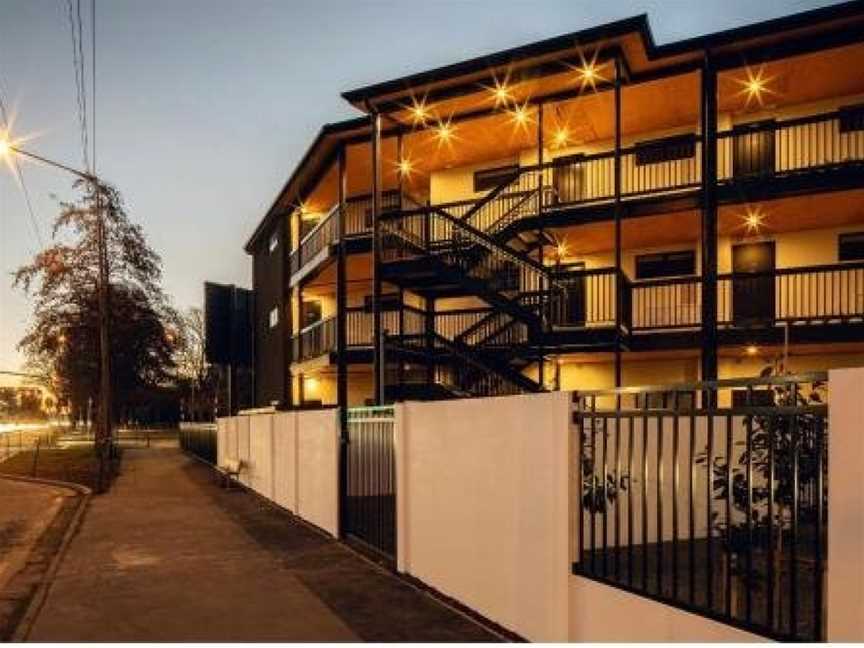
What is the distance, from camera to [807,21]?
1515 cm

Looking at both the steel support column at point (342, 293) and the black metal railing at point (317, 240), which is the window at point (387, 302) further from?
the black metal railing at point (317, 240)

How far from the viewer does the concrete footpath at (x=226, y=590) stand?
22.9 ft

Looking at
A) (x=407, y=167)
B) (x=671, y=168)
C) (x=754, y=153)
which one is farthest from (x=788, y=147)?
(x=407, y=167)

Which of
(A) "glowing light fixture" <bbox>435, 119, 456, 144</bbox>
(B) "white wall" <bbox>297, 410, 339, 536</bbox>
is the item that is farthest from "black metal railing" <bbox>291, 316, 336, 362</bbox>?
(B) "white wall" <bbox>297, 410, 339, 536</bbox>

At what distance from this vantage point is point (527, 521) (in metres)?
6.52

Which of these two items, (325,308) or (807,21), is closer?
(807,21)

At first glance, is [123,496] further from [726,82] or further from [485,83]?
[726,82]

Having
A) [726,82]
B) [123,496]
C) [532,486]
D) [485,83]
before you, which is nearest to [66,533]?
[123,496]

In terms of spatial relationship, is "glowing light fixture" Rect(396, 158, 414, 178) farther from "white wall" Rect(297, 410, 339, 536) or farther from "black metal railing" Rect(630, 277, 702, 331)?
"white wall" Rect(297, 410, 339, 536)

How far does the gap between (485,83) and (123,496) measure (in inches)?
467

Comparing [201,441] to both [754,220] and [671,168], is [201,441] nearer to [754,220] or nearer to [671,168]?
[671,168]

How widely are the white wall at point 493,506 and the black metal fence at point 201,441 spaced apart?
20.3 m

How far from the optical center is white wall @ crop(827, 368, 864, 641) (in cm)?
366

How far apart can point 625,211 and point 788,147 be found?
3.22 m
